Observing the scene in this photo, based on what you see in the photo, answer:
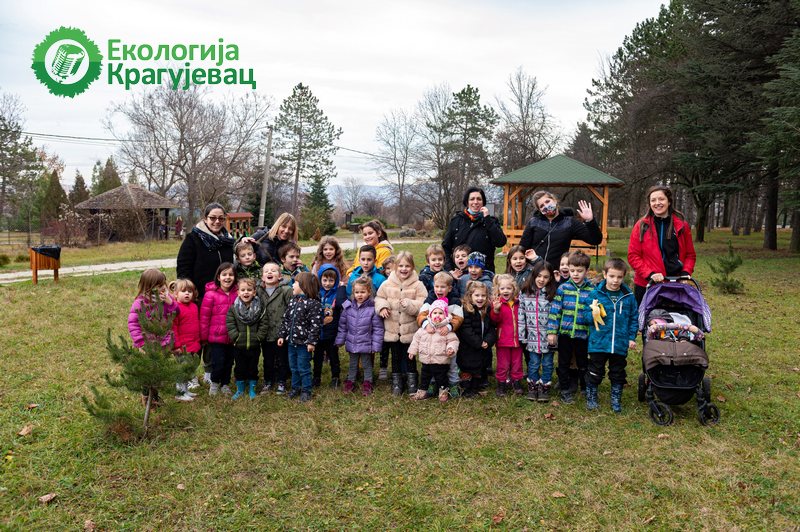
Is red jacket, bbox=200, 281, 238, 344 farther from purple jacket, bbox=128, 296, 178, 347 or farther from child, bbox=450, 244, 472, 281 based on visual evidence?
child, bbox=450, 244, 472, 281

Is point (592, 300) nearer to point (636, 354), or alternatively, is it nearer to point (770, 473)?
point (770, 473)

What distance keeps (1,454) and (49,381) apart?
185 centimetres

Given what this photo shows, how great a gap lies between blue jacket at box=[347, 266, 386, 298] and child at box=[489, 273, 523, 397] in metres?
1.20

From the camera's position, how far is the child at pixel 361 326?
5.20m

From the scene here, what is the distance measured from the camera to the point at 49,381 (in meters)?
5.62

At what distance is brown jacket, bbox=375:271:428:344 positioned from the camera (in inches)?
204

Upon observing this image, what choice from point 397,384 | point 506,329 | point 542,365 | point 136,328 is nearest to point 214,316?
point 136,328

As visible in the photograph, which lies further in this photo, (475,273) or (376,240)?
(376,240)

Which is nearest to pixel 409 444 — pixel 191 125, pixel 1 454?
pixel 1 454

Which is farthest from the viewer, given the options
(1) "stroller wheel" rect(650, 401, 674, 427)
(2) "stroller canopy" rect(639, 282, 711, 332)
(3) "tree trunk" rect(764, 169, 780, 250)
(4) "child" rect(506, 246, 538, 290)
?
(3) "tree trunk" rect(764, 169, 780, 250)

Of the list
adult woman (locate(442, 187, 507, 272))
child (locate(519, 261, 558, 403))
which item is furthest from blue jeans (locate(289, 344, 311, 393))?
child (locate(519, 261, 558, 403))

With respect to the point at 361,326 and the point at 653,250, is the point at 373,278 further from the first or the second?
the point at 653,250

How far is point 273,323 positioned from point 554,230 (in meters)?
2.93

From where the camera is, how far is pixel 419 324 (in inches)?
202
